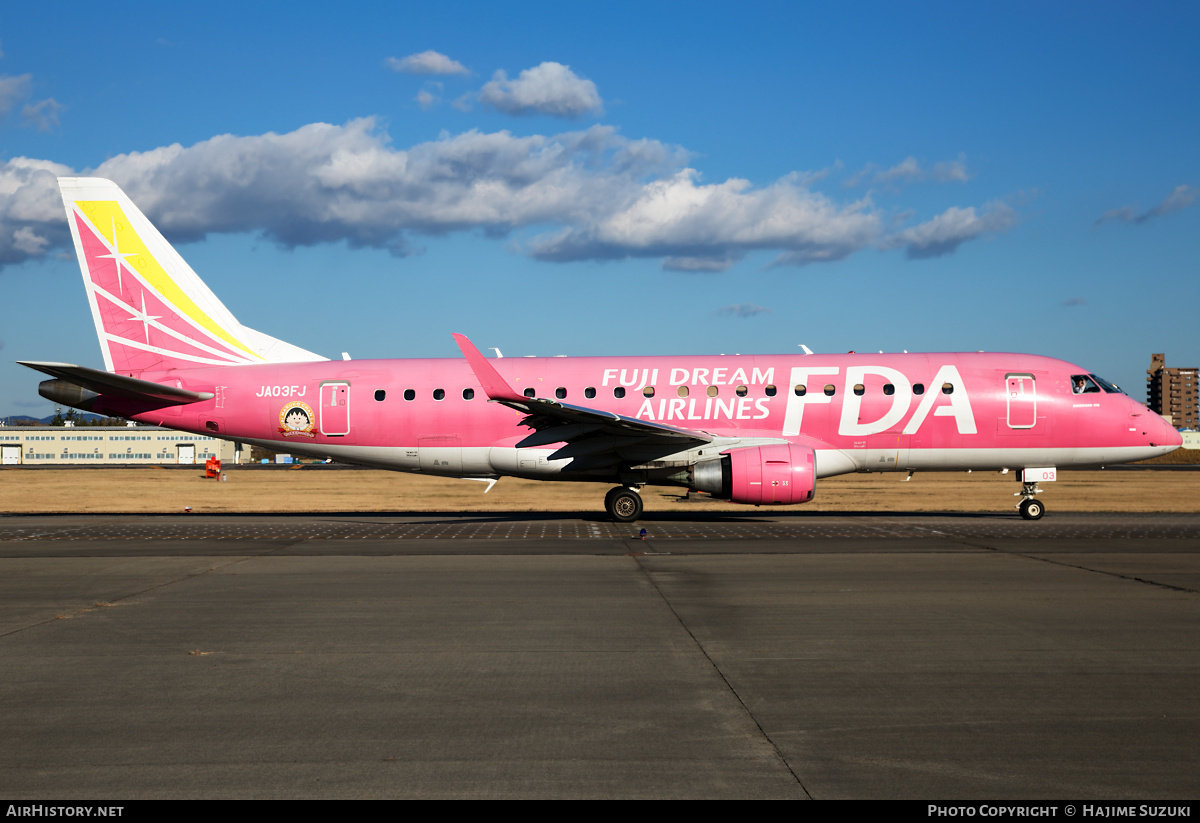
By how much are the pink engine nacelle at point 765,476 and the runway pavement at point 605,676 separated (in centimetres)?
594

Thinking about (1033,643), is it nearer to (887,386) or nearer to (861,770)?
(861,770)

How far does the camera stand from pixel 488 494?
37469 mm

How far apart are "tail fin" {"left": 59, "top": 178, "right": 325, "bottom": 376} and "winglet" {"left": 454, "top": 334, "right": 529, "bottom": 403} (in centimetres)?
892

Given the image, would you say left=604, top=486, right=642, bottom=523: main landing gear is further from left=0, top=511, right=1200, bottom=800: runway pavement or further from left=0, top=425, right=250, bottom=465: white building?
left=0, top=425, right=250, bottom=465: white building

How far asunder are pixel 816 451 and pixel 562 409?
7206 millimetres

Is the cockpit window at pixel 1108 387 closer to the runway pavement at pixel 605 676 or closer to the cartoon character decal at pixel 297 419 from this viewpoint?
the runway pavement at pixel 605 676

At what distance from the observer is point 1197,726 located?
6195 millimetres

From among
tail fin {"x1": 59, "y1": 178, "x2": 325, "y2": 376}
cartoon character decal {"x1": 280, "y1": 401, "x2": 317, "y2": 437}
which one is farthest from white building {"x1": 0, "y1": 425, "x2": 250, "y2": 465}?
cartoon character decal {"x1": 280, "y1": 401, "x2": 317, "y2": 437}

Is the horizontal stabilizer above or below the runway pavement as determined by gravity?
above

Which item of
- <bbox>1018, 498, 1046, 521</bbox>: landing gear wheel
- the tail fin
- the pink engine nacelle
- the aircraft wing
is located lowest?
<bbox>1018, 498, 1046, 521</bbox>: landing gear wheel

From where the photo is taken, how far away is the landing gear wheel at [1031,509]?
2339cm

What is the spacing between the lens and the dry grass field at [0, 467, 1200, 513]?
101 ft

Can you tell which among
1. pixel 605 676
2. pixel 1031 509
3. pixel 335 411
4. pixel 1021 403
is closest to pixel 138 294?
pixel 335 411

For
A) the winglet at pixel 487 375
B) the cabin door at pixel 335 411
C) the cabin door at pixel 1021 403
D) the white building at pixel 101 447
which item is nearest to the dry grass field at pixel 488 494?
the cabin door at pixel 335 411
